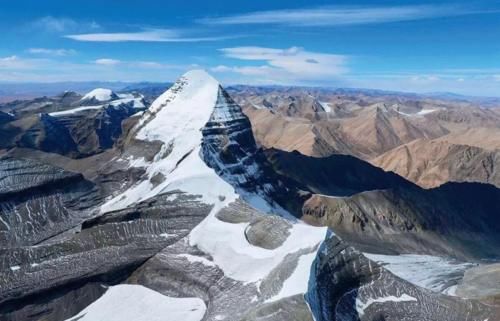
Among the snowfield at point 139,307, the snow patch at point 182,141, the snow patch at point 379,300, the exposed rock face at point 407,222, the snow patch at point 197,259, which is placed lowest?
the exposed rock face at point 407,222

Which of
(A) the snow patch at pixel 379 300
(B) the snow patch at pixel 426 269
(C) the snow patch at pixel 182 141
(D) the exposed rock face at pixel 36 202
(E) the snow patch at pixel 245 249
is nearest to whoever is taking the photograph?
(A) the snow patch at pixel 379 300

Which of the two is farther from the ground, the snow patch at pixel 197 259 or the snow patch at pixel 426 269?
the snow patch at pixel 197 259

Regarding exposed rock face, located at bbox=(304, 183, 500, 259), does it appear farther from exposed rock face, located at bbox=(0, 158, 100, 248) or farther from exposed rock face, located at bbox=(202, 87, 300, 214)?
exposed rock face, located at bbox=(0, 158, 100, 248)

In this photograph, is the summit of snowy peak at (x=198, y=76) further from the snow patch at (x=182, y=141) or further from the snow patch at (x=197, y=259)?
the snow patch at (x=197, y=259)

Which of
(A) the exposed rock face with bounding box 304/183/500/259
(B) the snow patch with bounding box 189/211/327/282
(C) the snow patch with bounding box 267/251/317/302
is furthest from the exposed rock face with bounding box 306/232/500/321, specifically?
(A) the exposed rock face with bounding box 304/183/500/259

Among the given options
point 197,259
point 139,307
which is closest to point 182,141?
point 197,259

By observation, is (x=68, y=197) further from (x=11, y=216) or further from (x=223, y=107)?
(x=223, y=107)

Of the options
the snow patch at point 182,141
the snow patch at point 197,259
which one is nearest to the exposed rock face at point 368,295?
the snow patch at point 197,259

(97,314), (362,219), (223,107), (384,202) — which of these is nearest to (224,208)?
(97,314)

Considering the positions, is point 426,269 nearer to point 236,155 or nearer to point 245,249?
point 236,155
